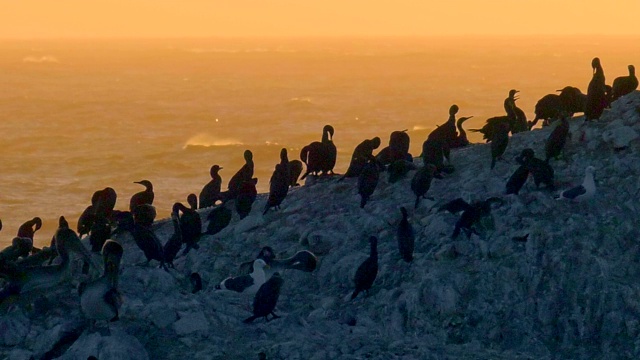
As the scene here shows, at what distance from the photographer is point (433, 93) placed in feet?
587

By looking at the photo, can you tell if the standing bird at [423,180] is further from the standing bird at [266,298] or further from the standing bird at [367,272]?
the standing bird at [266,298]

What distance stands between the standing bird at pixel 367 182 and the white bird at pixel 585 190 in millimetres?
3890

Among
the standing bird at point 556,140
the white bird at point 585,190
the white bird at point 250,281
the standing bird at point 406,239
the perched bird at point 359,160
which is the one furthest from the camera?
the perched bird at point 359,160

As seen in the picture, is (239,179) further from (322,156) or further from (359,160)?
(359,160)

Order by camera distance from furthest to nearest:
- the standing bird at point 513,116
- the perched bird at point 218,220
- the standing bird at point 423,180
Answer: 1. the standing bird at point 513,116
2. the perched bird at point 218,220
3. the standing bird at point 423,180

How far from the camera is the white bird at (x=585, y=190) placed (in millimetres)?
19656

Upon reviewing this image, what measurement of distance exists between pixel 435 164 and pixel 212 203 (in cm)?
575

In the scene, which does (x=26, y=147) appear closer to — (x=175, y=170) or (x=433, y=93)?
(x=175, y=170)

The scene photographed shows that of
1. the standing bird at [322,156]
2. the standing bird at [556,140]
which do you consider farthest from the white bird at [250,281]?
the standing bird at [556,140]

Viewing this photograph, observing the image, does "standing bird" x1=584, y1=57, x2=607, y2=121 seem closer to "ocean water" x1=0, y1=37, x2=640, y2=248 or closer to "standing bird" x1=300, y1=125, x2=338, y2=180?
"standing bird" x1=300, y1=125, x2=338, y2=180

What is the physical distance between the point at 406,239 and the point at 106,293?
19.2 feet

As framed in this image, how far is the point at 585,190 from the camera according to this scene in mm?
19656

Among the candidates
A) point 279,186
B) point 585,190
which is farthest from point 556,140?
point 279,186

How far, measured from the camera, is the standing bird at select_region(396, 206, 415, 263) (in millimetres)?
18922
